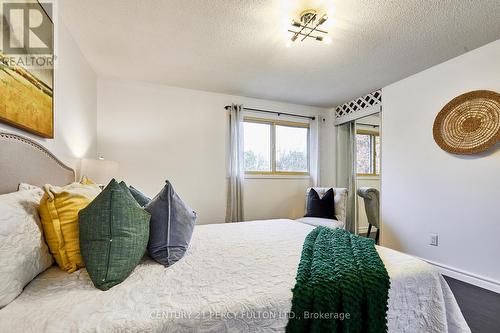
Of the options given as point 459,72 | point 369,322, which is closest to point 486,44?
point 459,72

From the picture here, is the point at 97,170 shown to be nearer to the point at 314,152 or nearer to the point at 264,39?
the point at 264,39

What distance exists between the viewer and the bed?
755 mm

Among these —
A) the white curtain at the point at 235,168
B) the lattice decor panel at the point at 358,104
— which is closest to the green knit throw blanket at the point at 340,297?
the white curtain at the point at 235,168

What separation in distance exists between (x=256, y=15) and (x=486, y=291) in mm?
3194

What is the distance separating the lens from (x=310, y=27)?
6.58ft

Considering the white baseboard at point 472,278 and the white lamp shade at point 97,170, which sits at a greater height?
the white lamp shade at point 97,170

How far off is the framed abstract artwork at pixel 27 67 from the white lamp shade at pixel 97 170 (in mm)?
562

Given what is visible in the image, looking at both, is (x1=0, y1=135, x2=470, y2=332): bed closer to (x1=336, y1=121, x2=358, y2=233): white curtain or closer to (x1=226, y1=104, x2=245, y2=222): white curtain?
(x1=226, y1=104, x2=245, y2=222): white curtain

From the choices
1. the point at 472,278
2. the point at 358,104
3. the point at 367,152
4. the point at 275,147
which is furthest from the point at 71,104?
the point at 367,152

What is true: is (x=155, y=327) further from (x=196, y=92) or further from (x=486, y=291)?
(x=196, y=92)

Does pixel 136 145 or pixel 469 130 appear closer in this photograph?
pixel 469 130

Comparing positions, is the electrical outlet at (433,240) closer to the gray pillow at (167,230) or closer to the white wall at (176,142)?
the white wall at (176,142)

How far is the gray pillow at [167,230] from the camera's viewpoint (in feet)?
4.06

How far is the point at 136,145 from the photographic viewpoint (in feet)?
10.7
